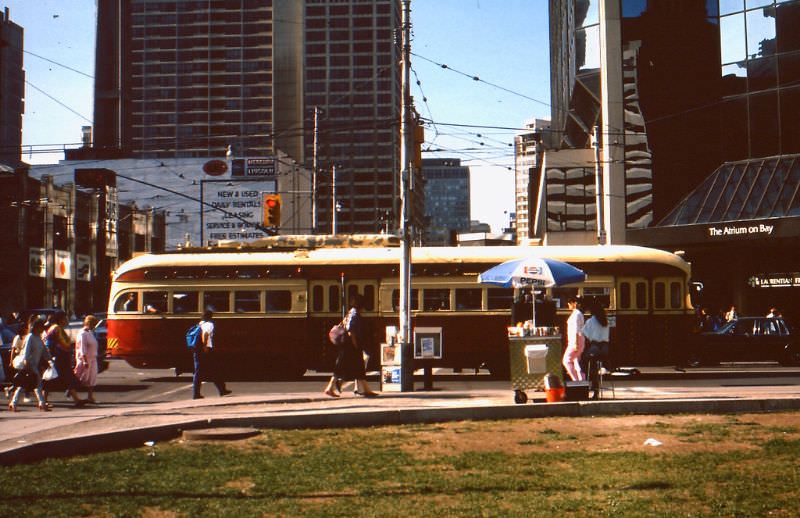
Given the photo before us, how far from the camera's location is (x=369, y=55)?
6644 inches

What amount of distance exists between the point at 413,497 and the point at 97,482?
3.12 meters

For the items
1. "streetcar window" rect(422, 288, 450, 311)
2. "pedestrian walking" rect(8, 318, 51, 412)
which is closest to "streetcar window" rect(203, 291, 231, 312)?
"streetcar window" rect(422, 288, 450, 311)

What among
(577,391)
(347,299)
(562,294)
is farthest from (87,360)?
(562,294)

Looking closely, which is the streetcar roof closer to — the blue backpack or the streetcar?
the streetcar

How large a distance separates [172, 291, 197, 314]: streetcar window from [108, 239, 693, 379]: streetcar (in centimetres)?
3

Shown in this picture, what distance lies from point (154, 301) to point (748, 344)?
16.7 meters

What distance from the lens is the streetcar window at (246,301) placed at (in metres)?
25.9

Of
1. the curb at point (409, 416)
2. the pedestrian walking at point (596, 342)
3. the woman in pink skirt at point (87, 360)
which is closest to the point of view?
the curb at point (409, 416)

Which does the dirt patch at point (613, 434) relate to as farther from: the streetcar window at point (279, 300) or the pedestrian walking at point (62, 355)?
the streetcar window at point (279, 300)

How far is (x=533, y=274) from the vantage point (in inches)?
695

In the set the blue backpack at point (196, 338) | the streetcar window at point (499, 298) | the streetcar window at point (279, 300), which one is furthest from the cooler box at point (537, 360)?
the streetcar window at point (279, 300)

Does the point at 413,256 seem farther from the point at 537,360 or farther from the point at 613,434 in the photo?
the point at 613,434

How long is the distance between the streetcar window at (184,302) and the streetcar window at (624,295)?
10812mm

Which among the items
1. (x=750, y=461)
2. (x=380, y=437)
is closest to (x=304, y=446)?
(x=380, y=437)
